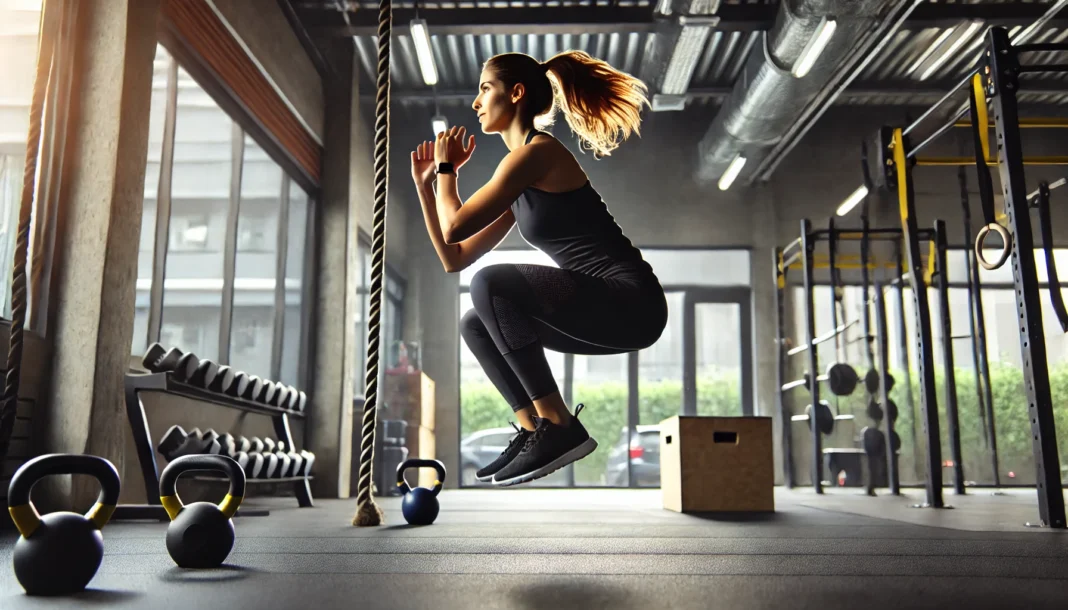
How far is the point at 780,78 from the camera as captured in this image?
6602mm

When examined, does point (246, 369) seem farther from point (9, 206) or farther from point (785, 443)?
point (785, 443)

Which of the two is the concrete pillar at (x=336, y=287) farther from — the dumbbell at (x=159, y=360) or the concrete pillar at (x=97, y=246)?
the concrete pillar at (x=97, y=246)

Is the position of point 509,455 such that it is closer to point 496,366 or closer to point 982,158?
point 496,366

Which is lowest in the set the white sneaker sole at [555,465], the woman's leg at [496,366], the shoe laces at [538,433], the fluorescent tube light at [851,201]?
the white sneaker sole at [555,465]

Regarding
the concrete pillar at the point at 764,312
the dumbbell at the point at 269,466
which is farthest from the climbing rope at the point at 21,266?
the concrete pillar at the point at 764,312

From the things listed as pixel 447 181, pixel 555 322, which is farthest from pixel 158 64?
pixel 555 322

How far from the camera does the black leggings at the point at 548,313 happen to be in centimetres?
160

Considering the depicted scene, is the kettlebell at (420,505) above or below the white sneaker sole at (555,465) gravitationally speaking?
below

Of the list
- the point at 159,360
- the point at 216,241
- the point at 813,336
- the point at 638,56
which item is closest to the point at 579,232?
the point at 159,360

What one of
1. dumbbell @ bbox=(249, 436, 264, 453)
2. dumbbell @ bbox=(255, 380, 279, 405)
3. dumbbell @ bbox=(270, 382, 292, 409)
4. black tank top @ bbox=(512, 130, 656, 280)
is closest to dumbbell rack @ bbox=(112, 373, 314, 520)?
dumbbell @ bbox=(255, 380, 279, 405)

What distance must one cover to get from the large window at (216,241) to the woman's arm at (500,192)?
3351mm

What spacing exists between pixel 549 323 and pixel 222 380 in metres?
3.18

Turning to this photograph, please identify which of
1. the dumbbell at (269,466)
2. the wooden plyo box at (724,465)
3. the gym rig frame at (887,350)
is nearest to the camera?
the wooden plyo box at (724,465)

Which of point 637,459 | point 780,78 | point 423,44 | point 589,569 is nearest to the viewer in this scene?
point 589,569
